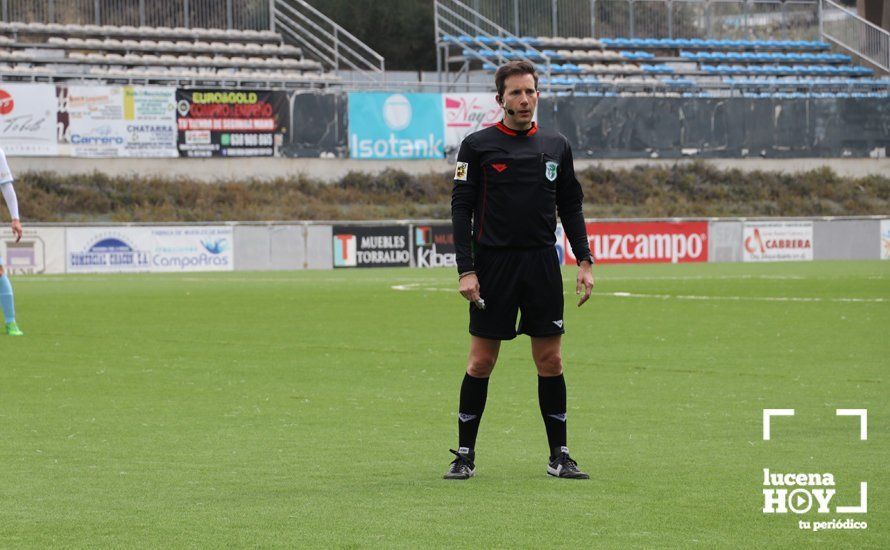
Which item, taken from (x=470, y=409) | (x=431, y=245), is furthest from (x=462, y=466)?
(x=431, y=245)

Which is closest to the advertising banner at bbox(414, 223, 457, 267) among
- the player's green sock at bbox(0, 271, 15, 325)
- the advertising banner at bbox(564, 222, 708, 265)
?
the advertising banner at bbox(564, 222, 708, 265)

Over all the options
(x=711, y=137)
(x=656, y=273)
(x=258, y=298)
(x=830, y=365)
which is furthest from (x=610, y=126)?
(x=830, y=365)

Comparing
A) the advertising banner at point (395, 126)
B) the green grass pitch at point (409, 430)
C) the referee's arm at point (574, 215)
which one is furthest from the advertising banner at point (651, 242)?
the referee's arm at point (574, 215)

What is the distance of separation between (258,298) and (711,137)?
106ft

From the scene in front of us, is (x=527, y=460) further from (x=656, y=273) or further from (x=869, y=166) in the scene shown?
(x=869, y=166)

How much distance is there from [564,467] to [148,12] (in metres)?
47.7

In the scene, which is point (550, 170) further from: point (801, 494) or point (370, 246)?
point (370, 246)

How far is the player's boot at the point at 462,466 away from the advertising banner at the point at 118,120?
40.0m

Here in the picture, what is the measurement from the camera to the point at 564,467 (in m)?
7.32

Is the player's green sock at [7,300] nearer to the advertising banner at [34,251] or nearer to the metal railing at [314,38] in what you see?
Answer: the advertising banner at [34,251]

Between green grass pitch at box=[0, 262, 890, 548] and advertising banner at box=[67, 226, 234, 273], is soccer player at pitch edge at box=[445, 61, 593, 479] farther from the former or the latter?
advertising banner at box=[67, 226, 234, 273]

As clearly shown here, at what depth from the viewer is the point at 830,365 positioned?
1365 cm

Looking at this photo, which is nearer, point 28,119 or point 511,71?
point 511,71

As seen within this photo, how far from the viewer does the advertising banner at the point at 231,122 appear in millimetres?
46625
